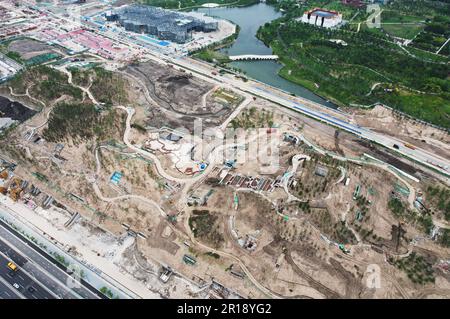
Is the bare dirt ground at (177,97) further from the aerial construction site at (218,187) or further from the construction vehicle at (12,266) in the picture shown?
the construction vehicle at (12,266)

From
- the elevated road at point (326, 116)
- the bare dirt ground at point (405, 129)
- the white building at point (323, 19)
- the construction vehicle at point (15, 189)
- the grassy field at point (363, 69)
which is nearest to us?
the construction vehicle at point (15, 189)

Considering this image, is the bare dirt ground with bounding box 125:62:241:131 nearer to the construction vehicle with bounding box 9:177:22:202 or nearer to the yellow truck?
the construction vehicle with bounding box 9:177:22:202

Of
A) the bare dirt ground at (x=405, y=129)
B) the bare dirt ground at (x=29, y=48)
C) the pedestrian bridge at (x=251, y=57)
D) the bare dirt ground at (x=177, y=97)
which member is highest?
the bare dirt ground at (x=29, y=48)

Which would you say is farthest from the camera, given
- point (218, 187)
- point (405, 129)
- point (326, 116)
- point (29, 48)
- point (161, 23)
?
point (161, 23)

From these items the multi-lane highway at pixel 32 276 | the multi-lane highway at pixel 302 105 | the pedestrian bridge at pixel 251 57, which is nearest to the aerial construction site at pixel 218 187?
the multi-lane highway at pixel 302 105

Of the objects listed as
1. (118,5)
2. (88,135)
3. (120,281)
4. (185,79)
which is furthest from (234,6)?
(120,281)

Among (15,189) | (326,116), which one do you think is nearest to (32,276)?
(15,189)

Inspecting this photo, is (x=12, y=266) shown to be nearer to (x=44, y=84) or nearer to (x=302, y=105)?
(x=44, y=84)
